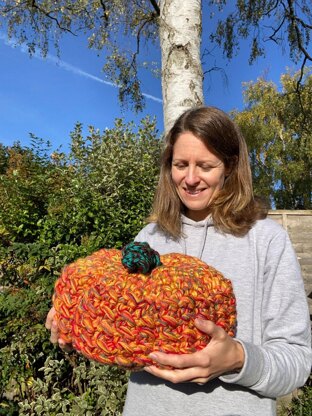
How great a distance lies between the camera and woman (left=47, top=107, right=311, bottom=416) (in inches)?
45.5

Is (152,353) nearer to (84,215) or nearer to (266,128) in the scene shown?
(84,215)

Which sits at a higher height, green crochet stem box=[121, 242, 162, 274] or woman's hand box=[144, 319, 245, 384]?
green crochet stem box=[121, 242, 162, 274]

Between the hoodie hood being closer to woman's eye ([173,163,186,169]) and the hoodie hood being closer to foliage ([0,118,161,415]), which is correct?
woman's eye ([173,163,186,169])

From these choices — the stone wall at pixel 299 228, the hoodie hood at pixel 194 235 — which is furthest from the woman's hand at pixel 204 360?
the stone wall at pixel 299 228

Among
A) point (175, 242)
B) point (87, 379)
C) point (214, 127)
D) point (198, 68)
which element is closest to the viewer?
point (214, 127)

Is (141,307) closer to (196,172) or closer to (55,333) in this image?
(55,333)

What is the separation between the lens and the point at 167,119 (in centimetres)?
347

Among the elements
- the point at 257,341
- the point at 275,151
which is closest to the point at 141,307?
the point at 257,341

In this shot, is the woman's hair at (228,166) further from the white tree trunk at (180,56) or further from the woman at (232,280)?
the white tree trunk at (180,56)

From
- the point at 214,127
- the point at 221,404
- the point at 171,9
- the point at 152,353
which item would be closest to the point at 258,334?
the point at 221,404

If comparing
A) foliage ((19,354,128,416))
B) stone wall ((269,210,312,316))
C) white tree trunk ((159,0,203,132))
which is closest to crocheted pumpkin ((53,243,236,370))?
foliage ((19,354,128,416))

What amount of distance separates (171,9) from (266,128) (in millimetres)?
19346

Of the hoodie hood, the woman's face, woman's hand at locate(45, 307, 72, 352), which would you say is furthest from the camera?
the hoodie hood

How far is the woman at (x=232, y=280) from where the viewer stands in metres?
1.16
